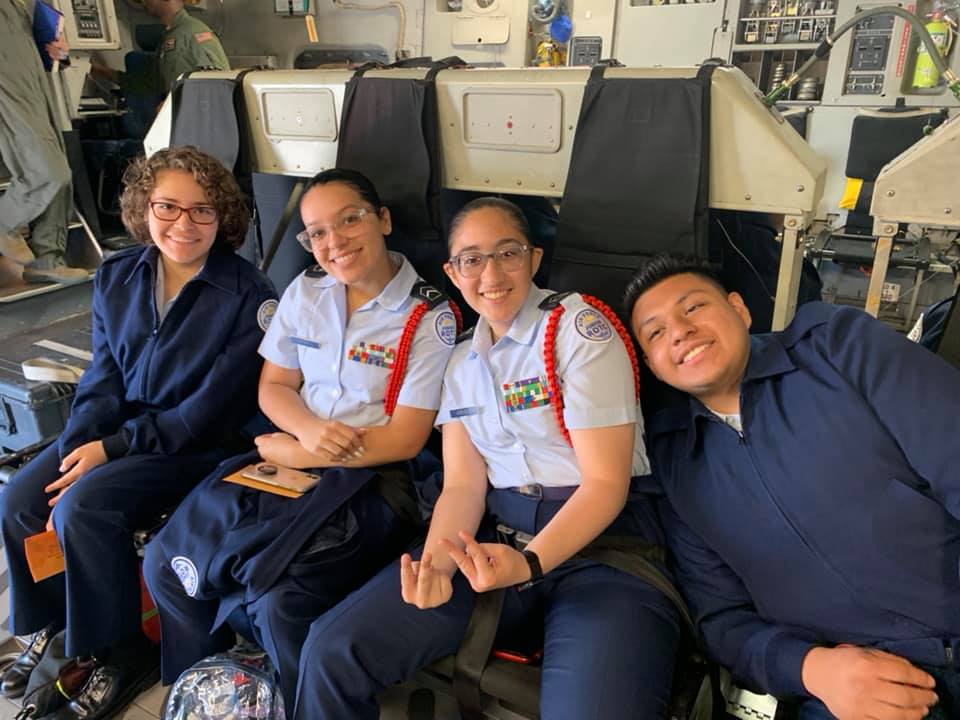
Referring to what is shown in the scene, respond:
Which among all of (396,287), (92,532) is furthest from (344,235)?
(92,532)

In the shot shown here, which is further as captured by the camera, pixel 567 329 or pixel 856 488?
pixel 567 329

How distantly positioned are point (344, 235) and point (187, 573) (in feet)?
2.52

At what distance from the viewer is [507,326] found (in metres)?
1.46

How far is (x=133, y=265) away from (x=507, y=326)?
1.03 metres

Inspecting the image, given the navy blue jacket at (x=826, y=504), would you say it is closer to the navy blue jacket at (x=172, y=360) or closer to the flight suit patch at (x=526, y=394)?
the flight suit patch at (x=526, y=394)

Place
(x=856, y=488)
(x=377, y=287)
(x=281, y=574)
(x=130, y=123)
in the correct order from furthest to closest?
(x=130, y=123) → (x=377, y=287) → (x=281, y=574) → (x=856, y=488)

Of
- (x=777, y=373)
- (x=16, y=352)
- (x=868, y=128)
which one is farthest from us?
(x=868, y=128)

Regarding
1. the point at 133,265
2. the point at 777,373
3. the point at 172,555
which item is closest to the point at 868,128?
the point at 777,373

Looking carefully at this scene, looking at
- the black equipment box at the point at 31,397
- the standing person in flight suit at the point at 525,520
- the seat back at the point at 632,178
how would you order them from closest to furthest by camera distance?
the standing person in flight suit at the point at 525,520
the seat back at the point at 632,178
the black equipment box at the point at 31,397

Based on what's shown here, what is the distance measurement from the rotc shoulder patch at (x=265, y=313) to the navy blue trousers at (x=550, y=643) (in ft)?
2.43

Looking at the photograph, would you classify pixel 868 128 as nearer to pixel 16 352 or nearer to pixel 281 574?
pixel 281 574

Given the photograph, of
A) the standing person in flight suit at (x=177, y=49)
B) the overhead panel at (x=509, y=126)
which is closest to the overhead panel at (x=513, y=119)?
the overhead panel at (x=509, y=126)

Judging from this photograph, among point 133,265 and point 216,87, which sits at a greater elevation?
point 216,87

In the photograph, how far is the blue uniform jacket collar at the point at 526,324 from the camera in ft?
4.66
